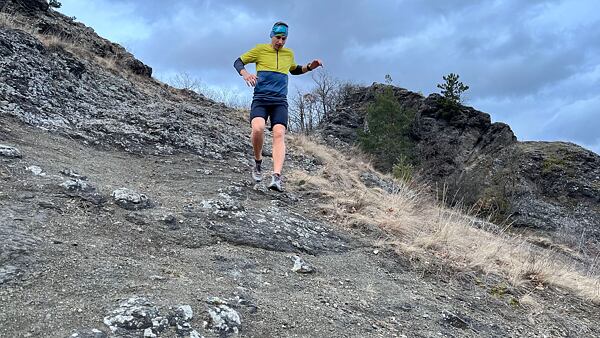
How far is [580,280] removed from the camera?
575 cm

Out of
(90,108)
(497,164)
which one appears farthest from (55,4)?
(497,164)

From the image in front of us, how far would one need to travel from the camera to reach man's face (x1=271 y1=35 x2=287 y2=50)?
17.9 ft

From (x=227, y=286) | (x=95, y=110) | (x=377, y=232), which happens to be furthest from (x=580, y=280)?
(x=95, y=110)

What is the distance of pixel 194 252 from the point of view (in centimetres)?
365

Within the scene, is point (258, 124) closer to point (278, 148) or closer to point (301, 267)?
point (278, 148)

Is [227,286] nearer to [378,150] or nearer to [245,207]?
[245,207]

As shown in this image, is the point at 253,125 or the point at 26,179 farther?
the point at 253,125

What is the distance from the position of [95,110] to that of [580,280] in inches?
255

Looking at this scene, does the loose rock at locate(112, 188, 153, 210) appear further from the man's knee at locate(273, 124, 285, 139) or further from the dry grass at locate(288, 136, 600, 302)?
the dry grass at locate(288, 136, 600, 302)

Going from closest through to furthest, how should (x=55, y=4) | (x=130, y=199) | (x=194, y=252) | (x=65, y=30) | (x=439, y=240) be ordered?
1. (x=194, y=252)
2. (x=130, y=199)
3. (x=439, y=240)
4. (x=65, y=30)
5. (x=55, y=4)

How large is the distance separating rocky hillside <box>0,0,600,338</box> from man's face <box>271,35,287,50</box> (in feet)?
4.99

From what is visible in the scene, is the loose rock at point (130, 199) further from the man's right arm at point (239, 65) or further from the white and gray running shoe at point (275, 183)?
the man's right arm at point (239, 65)

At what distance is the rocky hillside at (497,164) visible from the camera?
24375mm

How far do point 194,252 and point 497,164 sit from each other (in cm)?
2827
